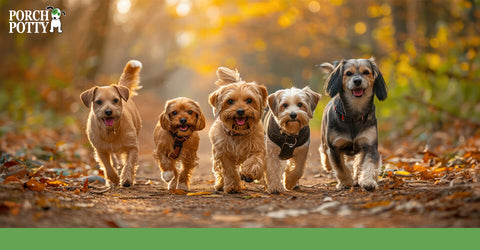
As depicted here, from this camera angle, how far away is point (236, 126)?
5895mm

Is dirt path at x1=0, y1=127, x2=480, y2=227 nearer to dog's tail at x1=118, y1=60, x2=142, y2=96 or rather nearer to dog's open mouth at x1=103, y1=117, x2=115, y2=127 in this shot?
dog's open mouth at x1=103, y1=117, x2=115, y2=127

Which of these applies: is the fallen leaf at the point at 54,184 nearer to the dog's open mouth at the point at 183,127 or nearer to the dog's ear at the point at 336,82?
the dog's open mouth at the point at 183,127

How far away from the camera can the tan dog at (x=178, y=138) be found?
6434 millimetres

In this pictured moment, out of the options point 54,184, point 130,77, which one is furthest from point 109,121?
point 130,77

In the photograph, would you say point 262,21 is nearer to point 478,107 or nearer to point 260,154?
point 478,107

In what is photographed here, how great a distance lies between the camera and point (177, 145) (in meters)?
6.58

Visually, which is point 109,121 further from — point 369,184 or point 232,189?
point 369,184

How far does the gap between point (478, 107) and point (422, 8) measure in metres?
5.45

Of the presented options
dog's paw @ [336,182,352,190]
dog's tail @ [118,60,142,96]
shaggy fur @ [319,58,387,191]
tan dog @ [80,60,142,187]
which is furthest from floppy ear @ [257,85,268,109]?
dog's tail @ [118,60,142,96]

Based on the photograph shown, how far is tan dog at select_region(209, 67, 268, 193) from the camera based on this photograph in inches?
228

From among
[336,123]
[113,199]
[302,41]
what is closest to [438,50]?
[302,41]

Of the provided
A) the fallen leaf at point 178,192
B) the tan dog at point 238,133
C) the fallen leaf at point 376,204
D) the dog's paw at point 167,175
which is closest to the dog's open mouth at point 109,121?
the dog's paw at point 167,175

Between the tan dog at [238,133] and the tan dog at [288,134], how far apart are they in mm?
137

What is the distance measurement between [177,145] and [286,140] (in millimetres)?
1562
